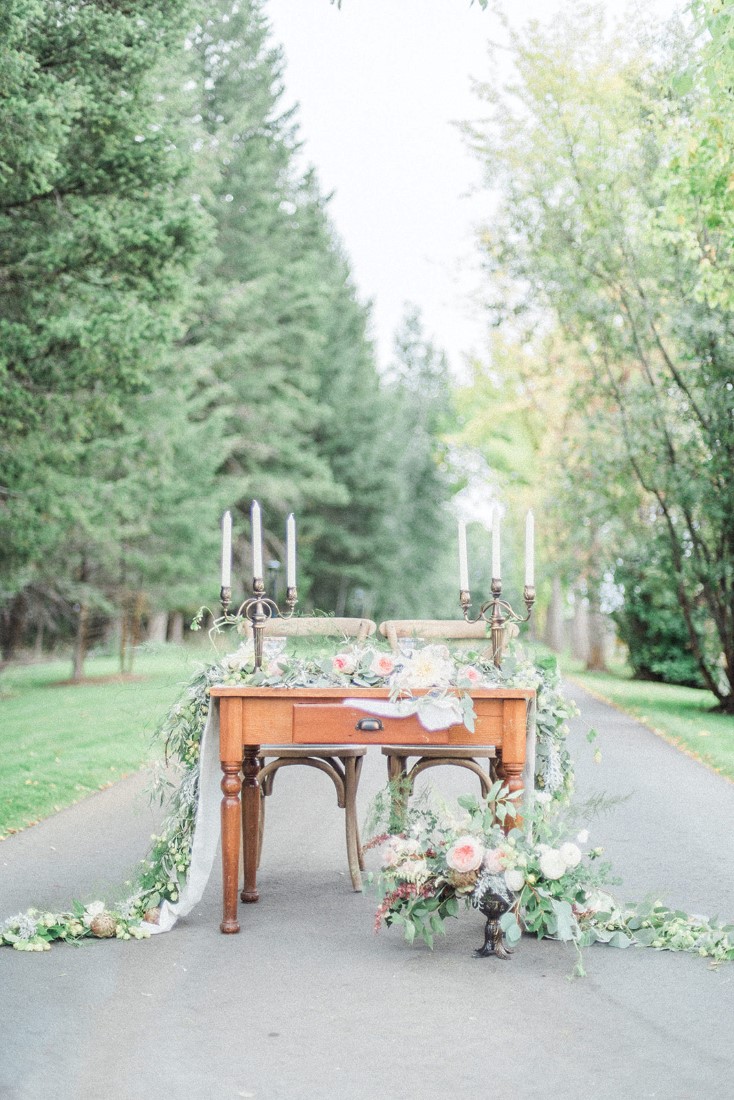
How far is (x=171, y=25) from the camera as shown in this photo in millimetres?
12992

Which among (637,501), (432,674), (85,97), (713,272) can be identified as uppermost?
(85,97)

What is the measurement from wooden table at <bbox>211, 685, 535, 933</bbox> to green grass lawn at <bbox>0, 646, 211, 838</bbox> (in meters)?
0.54

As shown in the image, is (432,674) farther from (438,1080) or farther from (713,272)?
(713,272)

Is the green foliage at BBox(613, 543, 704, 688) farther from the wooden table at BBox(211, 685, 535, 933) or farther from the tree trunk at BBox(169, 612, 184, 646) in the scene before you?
A: the wooden table at BBox(211, 685, 535, 933)

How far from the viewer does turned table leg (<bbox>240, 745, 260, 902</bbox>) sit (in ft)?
19.2

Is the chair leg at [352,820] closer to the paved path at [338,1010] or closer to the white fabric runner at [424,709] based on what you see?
the paved path at [338,1010]

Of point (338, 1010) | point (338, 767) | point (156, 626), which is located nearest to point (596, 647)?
point (156, 626)

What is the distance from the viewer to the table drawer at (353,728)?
5.12 m

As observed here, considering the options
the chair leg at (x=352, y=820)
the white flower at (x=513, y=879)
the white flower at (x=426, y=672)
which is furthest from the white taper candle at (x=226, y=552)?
the white flower at (x=513, y=879)

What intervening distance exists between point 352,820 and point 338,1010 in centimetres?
200

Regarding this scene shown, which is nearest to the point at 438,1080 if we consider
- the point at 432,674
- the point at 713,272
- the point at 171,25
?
the point at 432,674

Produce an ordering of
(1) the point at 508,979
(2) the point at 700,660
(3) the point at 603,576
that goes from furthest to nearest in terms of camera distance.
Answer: (3) the point at 603,576, (2) the point at 700,660, (1) the point at 508,979

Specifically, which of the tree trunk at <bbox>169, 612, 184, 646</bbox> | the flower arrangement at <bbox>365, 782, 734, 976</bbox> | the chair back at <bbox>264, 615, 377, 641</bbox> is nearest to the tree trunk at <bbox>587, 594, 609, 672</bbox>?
the tree trunk at <bbox>169, 612, 184, 646</bbox>

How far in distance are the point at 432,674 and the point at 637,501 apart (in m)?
12.8
